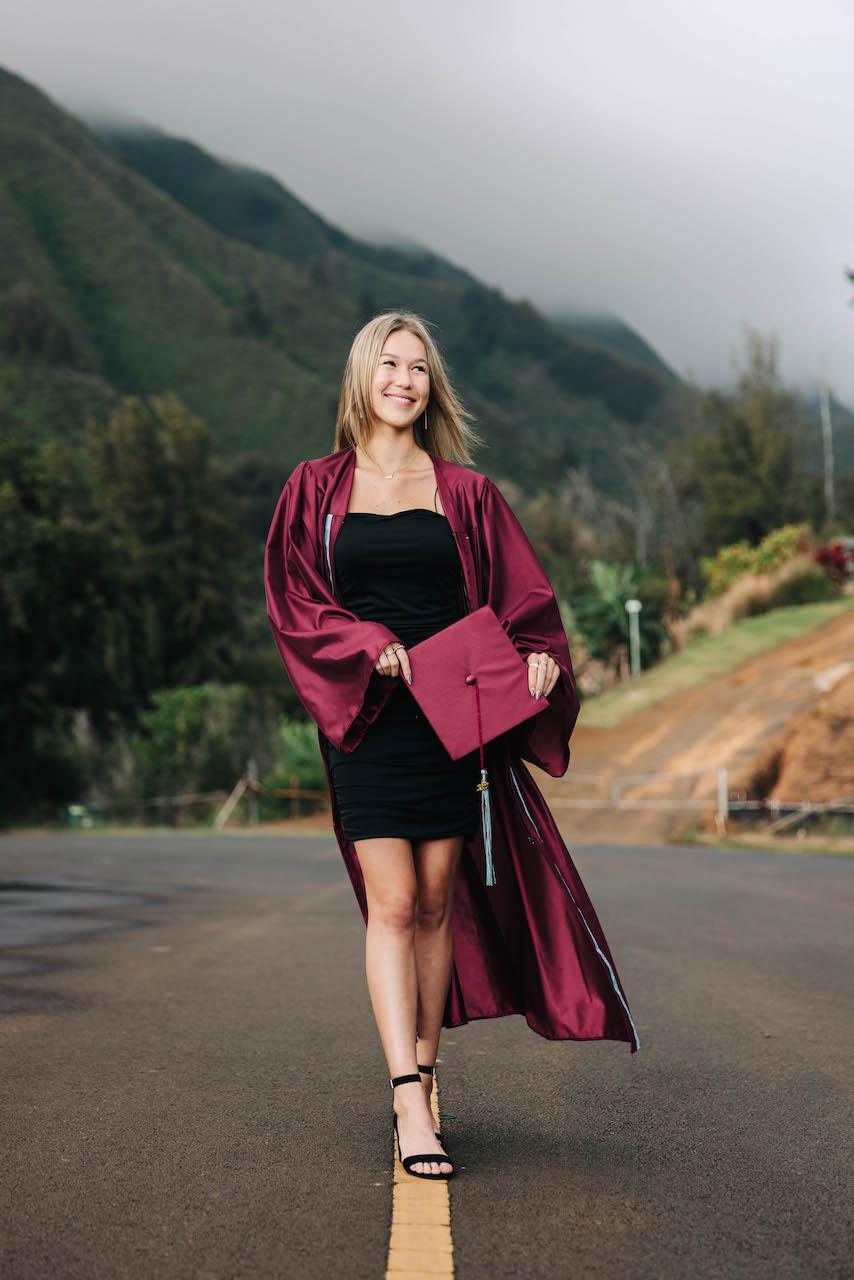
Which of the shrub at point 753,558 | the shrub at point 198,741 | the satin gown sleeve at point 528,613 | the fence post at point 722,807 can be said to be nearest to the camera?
the satin gown sleeve at point 528,613

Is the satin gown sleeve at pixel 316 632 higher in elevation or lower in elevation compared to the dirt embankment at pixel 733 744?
higher

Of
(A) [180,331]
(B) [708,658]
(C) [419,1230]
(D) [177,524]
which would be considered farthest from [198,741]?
(A) [180,331]

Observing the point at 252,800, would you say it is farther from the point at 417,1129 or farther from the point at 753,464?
the point at 417,1129

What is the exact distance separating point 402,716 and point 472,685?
213mm

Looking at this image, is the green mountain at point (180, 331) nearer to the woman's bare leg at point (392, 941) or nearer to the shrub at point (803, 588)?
the shrub at point (803, 588)

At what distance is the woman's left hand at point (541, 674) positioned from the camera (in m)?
4.28

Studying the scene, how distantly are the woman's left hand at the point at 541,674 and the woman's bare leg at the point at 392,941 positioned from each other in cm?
53

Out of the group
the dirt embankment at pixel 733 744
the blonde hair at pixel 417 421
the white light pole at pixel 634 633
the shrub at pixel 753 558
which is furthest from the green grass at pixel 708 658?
the blonde hair at pixel 417 421

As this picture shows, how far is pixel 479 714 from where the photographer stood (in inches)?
165

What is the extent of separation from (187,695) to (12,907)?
34.6 m

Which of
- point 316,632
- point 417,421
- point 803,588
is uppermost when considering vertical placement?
point 803,588

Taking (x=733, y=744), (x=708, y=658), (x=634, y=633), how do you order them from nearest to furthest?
1. (x=733, y=744)
2. (x=708, y=658)
3. (x=634, y=633)

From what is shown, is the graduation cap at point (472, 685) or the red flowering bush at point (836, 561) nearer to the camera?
the graduation cap at point (472, 685)

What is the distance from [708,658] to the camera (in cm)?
3434
